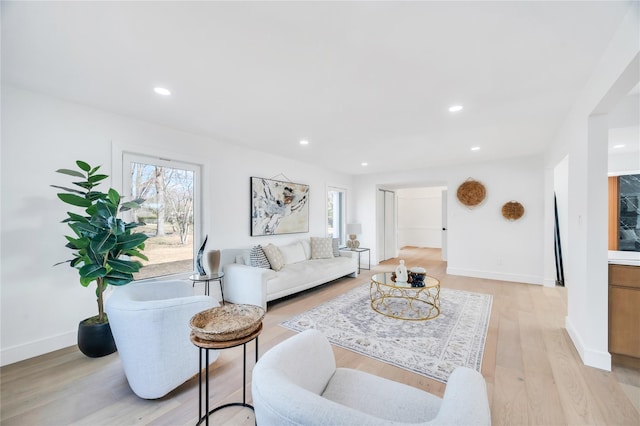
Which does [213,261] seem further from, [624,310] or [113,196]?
[624,310]

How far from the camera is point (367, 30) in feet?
5.15

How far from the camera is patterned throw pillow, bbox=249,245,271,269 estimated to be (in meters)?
3.77

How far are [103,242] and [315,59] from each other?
2.31 meters

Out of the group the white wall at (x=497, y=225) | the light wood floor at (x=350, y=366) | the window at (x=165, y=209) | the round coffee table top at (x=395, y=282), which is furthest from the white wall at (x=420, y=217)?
the window at (x=165, y=209)

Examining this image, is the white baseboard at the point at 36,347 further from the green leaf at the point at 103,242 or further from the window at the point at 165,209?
the green leaf at the point at 103,242

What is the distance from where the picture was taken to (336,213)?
6.59 metres

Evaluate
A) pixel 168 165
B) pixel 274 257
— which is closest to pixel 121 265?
pixel 168 165

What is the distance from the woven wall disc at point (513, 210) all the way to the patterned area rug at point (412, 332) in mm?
1933

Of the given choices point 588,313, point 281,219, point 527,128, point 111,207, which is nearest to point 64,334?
point 111,207

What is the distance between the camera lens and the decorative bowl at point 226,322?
1.28 meters

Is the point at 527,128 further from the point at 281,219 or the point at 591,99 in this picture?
the point at 281,219

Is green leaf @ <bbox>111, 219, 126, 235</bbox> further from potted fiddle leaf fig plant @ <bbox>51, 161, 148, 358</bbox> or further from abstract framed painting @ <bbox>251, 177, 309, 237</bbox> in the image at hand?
abstract framed painting @ <bbox>251, 177, 309, 237</bbox>

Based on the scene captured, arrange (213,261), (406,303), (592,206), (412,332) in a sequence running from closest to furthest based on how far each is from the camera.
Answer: (592,206) < (412,332) < (213,261) < (406,303)

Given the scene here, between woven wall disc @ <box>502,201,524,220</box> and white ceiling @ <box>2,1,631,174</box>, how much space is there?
2252 millimetres
